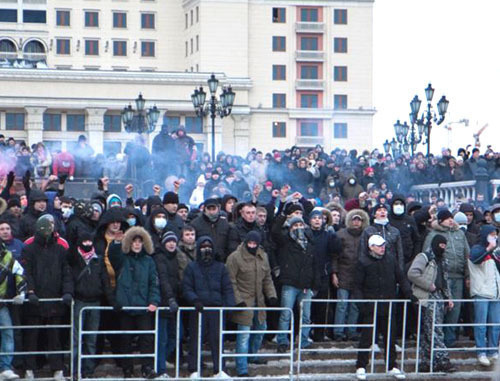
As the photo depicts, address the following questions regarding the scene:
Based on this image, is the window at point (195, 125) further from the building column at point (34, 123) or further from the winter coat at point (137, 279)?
the winter coat at point (137, 279)

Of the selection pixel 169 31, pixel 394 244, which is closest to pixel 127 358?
pixel 394 244

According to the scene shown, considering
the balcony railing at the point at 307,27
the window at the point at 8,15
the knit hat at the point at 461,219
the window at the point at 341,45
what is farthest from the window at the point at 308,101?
the knit hat at the point at 461,219

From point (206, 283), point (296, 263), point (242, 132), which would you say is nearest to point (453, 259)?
point (296, 263)

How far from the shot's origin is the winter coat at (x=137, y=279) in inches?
597

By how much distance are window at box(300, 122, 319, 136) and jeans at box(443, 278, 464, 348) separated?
238ft

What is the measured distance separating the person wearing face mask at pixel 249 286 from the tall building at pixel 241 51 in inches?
2614

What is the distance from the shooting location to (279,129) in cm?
8931

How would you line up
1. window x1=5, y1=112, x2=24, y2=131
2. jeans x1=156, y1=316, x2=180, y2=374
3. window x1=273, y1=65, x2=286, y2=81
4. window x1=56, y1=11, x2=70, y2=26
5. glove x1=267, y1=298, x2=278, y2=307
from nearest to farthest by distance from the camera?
1. jeans x1=156, y1=316, x2=180, y2=374
2. glove x1=267, y1=298, x2=278, y2=307
3. window x1=5, y1=112, x2=24, y2=131
4. window x1=273, y1=65, x2=286, y2=81
5. window x1=56, y1=11, x2=70, y2=26

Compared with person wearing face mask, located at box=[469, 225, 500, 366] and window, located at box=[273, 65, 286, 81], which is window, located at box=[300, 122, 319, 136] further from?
person wearing face mask, located at box=[469, 225, 500, 366]

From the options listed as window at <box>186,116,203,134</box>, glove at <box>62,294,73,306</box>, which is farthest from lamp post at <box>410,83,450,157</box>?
window at <box>186,116,203,134</box>

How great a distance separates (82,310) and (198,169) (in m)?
15.0

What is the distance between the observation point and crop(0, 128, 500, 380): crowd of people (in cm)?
1509

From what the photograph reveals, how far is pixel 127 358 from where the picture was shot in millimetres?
15336

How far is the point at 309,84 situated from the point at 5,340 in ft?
258
